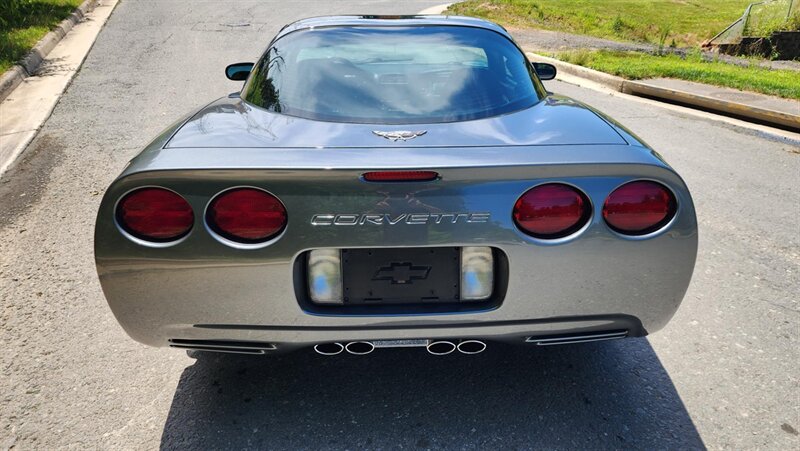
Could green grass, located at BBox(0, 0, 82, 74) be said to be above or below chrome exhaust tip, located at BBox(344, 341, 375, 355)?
above

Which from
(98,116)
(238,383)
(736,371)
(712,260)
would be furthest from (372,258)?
(98,116)

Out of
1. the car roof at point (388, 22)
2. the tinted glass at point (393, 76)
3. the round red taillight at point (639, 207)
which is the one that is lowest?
the round red taillight at point (639, 207)

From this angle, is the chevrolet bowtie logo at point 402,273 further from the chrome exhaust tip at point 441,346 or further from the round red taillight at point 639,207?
the round red taillight at point 639,207

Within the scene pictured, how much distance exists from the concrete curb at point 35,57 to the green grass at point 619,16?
10387 mm

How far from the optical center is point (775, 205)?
5.06 metres

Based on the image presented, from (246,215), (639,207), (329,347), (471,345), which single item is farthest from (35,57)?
(639,207)

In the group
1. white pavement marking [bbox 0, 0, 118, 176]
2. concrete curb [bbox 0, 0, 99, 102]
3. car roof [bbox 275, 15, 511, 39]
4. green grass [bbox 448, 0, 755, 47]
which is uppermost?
car roof [bbox 275, 15, 511, 39]

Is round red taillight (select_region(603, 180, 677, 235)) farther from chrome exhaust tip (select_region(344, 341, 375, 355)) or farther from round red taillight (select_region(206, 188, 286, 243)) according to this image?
round red taillight (select_region(206, 188, 286, 243))

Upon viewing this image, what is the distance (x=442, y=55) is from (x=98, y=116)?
5726 mm

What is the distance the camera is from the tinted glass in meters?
2.71

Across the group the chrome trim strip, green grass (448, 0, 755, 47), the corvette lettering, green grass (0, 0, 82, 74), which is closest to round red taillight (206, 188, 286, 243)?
the corvette lettering

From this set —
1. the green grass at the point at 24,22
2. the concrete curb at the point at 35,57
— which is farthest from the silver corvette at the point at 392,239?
the green grass at the point at 24,22

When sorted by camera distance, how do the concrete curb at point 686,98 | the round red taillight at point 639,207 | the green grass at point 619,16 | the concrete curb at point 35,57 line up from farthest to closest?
the green grass at point 619,16
the concrete curb at point 35,57
the concrete curb at point 686,98
the round red taillight at point 639,207

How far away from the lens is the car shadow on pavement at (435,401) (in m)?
2.41
